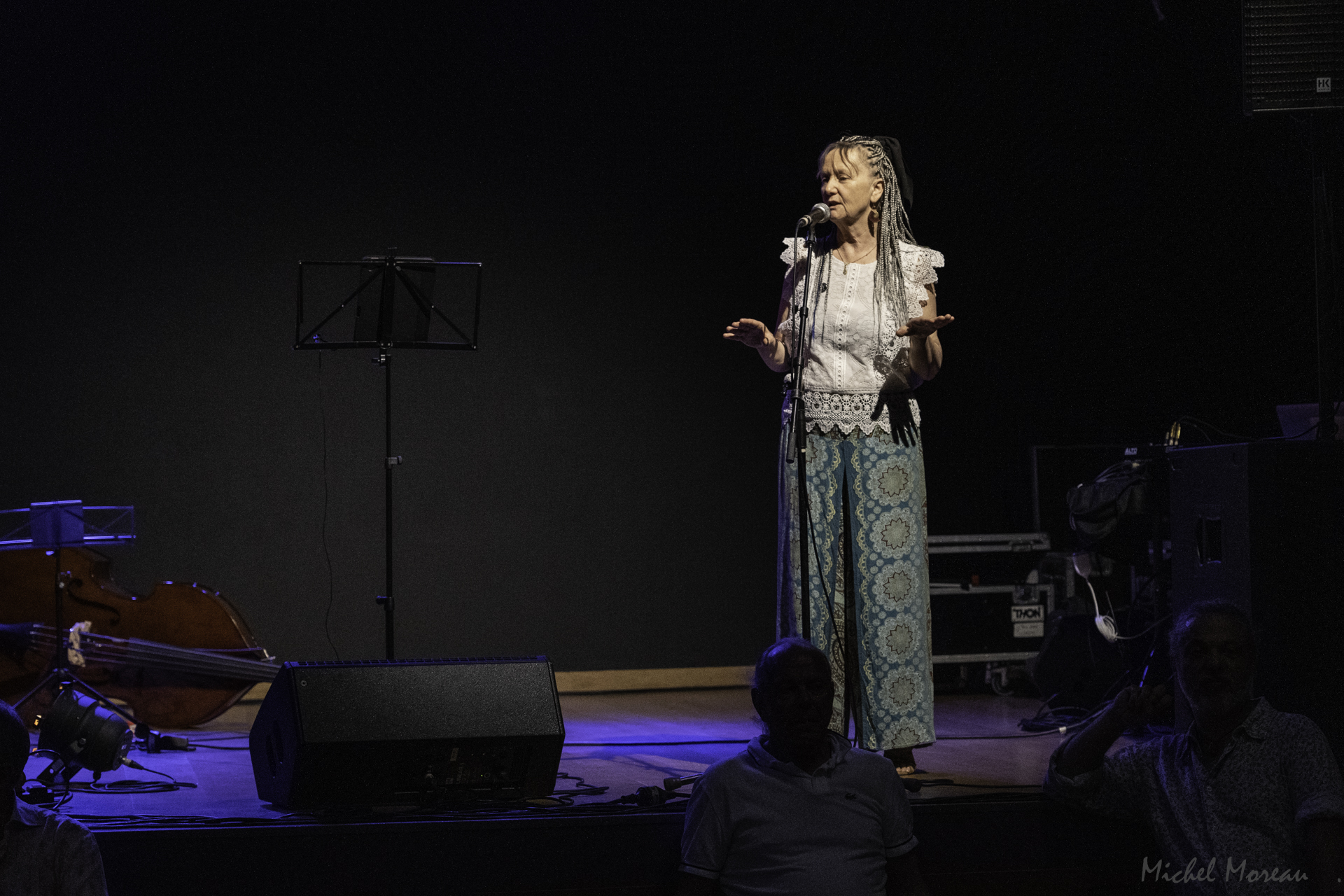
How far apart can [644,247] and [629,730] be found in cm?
249

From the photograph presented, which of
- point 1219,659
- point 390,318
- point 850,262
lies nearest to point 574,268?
point 390,318

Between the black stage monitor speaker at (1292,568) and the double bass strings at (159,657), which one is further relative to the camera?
the double bass strings at (159,657)

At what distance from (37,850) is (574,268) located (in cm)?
435

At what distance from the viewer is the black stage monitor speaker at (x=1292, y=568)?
3027 millimetres

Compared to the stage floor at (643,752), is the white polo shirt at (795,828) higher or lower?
higher

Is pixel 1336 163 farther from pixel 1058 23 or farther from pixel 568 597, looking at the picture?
pixel 568 597

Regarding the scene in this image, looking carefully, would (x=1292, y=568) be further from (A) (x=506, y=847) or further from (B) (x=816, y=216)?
(A) (x=506, y=847)

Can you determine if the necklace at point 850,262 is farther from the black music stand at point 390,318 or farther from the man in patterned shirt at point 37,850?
the man in patterned shirt at point 37,850

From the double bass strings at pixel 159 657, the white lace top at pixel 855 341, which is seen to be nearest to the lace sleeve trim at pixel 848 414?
the white lace top at pixel 855 341

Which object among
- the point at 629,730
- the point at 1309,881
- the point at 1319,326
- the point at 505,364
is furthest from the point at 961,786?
the point at 505,364

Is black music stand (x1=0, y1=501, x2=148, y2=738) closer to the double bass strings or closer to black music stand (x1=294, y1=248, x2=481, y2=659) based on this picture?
the double bass strings

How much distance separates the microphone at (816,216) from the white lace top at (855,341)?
17 centimetres

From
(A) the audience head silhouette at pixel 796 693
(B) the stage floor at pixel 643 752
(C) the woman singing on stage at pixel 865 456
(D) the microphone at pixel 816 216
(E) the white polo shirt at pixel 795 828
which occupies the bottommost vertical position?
(B) the stage floor at pixel 643 752

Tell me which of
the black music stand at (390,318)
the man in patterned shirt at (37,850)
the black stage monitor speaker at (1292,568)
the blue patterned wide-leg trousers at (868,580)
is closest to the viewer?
the man in patterned shirt at (37,850)
